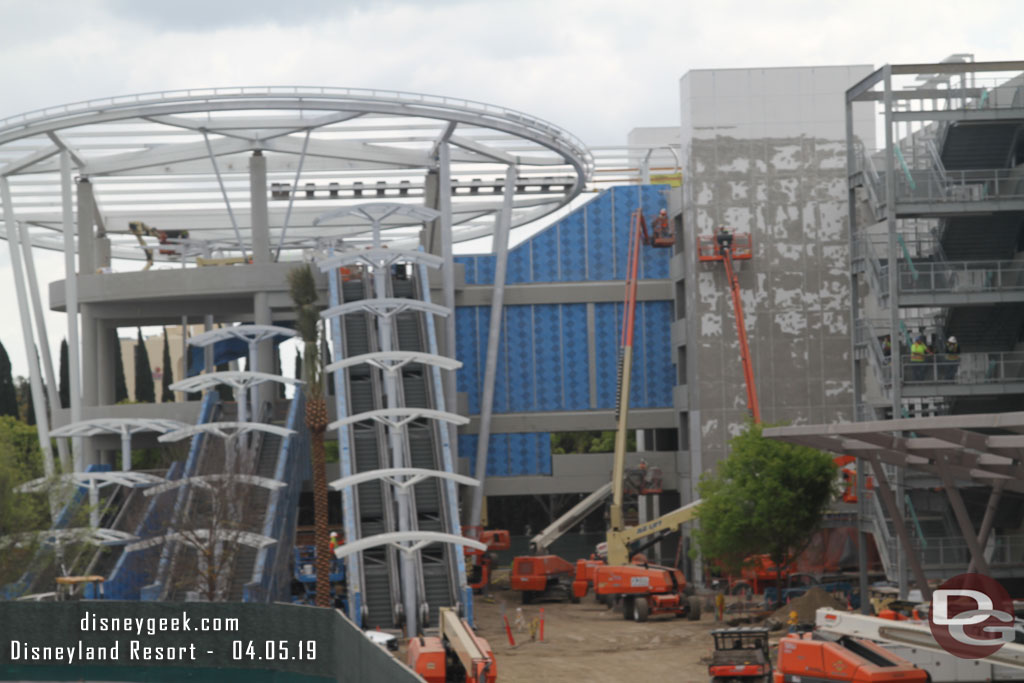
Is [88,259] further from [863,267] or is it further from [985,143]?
[985,143]

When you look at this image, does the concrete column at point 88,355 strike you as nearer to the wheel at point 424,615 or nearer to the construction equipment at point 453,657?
the wheel at point 424,615

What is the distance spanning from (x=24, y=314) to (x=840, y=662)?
44.1 meters

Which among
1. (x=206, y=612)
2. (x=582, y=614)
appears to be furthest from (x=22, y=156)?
(x=206, y=612)

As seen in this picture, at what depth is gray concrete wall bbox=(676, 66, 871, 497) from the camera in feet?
194

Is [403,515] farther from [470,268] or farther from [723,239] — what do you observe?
[470,268]

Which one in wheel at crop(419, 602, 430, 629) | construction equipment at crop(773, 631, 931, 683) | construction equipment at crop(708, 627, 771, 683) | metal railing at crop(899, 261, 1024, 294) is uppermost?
metal railing at crop(899, 261, 1024, 294)

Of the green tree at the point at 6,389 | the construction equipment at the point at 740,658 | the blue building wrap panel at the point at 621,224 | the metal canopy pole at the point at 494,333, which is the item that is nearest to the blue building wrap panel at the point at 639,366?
the blue building wrap panel at the point at 621,224

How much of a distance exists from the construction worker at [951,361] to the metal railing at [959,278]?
1.73 m

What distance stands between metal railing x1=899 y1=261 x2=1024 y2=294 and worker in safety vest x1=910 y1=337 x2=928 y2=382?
172 centimetres

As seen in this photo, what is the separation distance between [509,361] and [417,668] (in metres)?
35.5

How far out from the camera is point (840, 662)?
28562 mm

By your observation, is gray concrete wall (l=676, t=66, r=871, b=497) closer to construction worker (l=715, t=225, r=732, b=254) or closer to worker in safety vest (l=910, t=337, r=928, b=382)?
construction worker (l=715, t=225, r=732, b=254)

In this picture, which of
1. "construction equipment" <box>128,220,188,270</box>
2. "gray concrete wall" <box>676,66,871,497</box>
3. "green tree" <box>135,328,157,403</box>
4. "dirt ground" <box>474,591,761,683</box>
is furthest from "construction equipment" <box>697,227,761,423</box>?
"green tree" <box>135,328,157,403</box>

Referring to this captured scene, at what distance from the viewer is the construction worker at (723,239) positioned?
191ft
